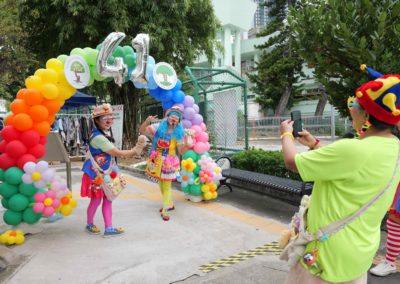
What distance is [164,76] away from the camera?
5559mm

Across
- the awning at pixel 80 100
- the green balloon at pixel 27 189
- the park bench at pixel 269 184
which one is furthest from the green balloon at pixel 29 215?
the awning at pixel 80 100

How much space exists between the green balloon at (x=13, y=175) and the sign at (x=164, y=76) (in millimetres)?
2381

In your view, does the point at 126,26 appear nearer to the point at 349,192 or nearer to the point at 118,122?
the point at 118,122

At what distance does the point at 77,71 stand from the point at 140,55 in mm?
920

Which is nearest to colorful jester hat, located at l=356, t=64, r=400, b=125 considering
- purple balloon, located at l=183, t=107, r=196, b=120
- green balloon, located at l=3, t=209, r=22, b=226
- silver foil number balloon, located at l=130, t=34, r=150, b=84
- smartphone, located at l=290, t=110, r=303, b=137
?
smartphone, located at l=290, t=110, r=303, b=137

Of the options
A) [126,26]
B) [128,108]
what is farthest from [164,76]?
[128,108]

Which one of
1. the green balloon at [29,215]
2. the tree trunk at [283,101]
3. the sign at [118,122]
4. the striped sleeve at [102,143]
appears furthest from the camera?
the tree trunk at [283,101]

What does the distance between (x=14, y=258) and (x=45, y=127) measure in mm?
1619

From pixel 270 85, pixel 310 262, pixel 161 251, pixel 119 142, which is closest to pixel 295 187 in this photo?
pixel 161 251

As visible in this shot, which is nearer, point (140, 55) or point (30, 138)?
point (30, 138)

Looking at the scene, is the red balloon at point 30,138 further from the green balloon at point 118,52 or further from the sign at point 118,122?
the sign at point 118,122

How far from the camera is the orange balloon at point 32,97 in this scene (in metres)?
4.33

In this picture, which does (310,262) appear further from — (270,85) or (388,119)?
(270,85)

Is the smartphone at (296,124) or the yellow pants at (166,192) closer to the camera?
the smartphone at (296,124)
